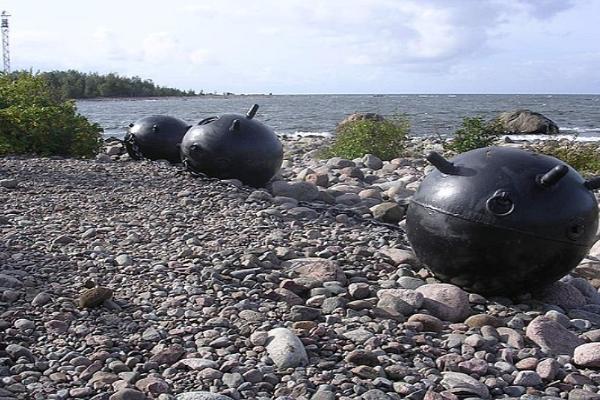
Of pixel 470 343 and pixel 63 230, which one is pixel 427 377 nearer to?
pixel 470 343

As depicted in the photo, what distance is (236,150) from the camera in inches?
362

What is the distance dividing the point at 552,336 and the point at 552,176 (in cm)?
106

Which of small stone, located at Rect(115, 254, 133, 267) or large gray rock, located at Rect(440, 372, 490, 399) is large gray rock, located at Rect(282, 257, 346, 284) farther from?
large gray rock, located at Rect(440, 372, 490, 399)

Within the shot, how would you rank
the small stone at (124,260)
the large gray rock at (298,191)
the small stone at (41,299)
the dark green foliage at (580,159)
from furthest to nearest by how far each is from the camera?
the dark green foliage at (580,159)
the large gray rock at (298,191)
the small stone at (124,260)
the small stone at (41,299)

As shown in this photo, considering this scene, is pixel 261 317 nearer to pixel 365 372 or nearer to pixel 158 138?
pixel 365 372

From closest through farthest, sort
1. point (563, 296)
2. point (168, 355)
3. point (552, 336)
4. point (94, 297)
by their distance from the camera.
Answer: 1. point (168, 355)
2. point (552, 336)
3. point (94, 297)
4. point (563, 296)

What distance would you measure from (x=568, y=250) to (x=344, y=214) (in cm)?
330

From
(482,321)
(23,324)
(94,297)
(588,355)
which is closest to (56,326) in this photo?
(23,324)

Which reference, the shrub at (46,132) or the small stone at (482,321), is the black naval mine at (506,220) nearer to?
the small stone at (482,321)

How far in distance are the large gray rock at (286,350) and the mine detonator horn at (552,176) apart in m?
2.02

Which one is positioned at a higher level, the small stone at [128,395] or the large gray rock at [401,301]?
the large gray rock at [401,301]

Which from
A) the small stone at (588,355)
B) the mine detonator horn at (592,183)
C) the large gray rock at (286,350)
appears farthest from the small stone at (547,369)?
the mine detonator horn at (592,183)

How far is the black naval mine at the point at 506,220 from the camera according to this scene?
482 centimetres

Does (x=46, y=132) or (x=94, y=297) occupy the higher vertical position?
(x=46, y=132)
